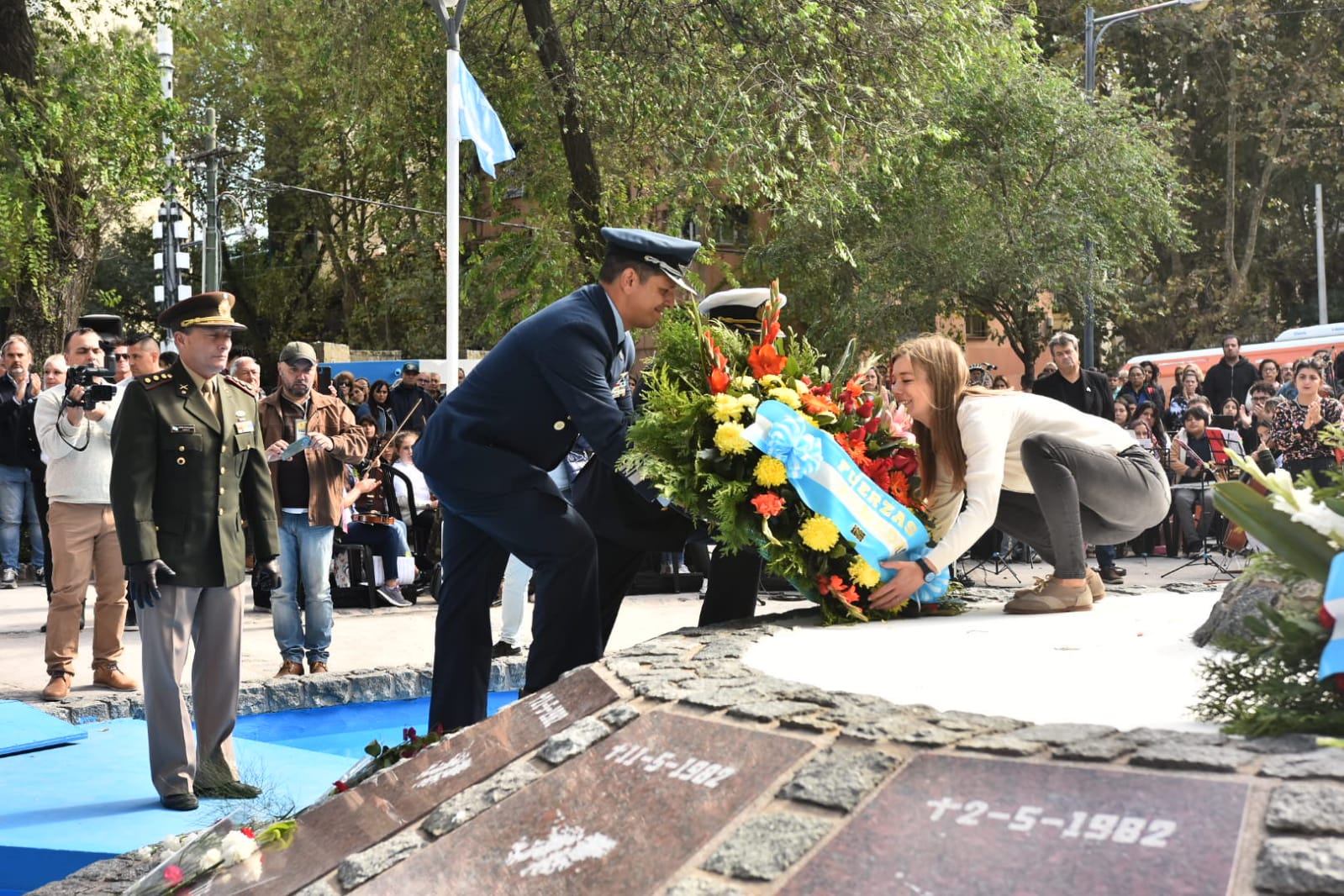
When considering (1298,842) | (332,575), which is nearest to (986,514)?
(1298,842)

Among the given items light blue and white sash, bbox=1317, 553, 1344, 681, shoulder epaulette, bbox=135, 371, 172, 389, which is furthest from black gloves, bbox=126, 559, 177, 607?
light blue and white sash, bbox=1317, 553, 1344, 681

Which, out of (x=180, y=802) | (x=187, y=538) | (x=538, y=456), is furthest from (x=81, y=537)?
(x=538, y=456)

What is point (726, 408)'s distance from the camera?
5.34 meters

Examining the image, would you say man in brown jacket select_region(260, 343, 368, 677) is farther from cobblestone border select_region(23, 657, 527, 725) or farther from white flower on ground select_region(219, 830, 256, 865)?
white flower on ground select_region(219, 830, 256, 865)

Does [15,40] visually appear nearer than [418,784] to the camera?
No

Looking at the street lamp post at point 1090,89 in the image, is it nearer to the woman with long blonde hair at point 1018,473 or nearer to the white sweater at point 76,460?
the woman with long blonde hair at point 1018,473

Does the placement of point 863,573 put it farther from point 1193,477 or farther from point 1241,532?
point 1193,477

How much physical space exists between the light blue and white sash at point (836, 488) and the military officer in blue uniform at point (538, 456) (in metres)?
0.55

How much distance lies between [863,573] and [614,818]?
218 centimetres

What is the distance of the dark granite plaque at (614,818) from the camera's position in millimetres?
3348

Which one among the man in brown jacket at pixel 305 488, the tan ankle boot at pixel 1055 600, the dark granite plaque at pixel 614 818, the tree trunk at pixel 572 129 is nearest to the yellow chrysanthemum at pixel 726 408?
the tan ankle boot at pixel 1055 600

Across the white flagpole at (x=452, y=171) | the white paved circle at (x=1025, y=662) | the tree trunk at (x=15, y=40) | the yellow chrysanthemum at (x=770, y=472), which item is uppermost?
the tree trunk at (x=15, y=40)

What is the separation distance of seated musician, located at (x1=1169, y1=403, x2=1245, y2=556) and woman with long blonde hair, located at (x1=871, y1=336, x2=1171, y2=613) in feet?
30.6

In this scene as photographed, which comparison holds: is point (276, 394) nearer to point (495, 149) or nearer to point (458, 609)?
point (458, 609)
